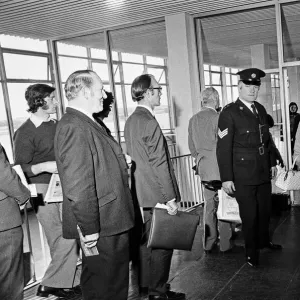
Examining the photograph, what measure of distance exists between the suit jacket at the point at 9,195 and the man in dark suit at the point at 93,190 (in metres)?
0.34

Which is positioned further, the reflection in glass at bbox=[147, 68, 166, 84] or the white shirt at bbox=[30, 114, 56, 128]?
the reflection in glass at bbox=[147, 68, 166, 84]

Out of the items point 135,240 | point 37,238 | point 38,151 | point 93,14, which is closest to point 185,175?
point 37,238

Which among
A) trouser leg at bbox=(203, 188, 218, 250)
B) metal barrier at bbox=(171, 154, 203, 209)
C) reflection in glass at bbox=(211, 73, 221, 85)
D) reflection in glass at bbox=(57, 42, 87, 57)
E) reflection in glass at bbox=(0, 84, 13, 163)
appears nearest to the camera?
trouser leg at bbox=(203, 188, 218, 250)

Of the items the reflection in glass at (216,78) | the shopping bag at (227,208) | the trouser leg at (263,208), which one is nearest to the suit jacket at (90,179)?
the trouser leg at (263,208)

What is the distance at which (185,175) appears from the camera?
705 cm

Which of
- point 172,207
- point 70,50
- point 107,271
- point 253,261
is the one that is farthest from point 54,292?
point 70,50

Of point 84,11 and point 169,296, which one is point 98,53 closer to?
point 84,11

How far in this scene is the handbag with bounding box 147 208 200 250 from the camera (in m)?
3.05

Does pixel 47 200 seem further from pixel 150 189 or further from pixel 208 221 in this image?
pixel 208 221

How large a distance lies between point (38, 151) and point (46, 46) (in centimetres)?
622

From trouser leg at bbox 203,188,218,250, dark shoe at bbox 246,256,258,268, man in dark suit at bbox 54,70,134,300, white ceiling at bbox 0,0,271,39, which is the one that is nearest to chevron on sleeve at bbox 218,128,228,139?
trouser leg at bbox 203,188,218,250

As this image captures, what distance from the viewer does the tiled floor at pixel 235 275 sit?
3383 millimetres

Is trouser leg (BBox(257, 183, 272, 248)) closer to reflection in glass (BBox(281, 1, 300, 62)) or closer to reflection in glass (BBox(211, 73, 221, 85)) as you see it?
reflection in glass (BBox(281, 1, 300, 62))

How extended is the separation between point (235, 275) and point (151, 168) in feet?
4.66
